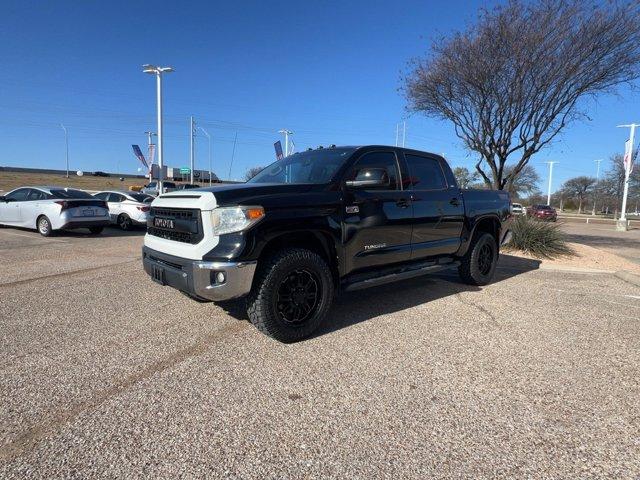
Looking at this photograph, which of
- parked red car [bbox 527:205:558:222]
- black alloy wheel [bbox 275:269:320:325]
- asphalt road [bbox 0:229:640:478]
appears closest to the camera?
asphalt road [bbox 0:229:640:478]

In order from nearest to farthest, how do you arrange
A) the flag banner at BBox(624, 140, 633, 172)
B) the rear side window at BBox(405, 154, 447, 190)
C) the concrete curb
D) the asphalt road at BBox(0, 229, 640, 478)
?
the asphalt road at BBox(0, 229, 640, 478) < the rear side window at BBox(405, 154, 447, 190) < the concrete curb < the flag banner at BBox(624, 140, 633, 172)

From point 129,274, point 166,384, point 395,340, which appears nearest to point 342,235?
point 395,340

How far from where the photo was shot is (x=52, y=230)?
1169cm

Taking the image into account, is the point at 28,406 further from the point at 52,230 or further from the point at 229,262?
the point at 52,230

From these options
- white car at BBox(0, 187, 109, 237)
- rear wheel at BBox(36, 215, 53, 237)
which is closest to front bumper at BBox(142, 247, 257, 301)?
white car at BBox(0, 187, 109, 237)

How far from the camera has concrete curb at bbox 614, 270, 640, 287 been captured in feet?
23.6

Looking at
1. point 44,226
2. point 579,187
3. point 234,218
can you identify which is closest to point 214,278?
point 234,218

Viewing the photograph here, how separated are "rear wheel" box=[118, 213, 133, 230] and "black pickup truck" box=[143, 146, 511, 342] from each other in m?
10.9

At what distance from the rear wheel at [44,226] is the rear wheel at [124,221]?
2796 millimetres

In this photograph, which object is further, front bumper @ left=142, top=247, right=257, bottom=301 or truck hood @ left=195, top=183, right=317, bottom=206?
truck hood @ left=195, top=183, right=317, bottom=206

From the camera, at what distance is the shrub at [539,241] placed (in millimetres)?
9727

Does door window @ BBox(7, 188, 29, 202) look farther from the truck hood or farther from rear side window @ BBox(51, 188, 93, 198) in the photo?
the truck hood

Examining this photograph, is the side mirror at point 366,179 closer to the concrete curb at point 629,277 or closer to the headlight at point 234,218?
the headlight at point 234,218

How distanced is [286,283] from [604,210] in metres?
75.8
